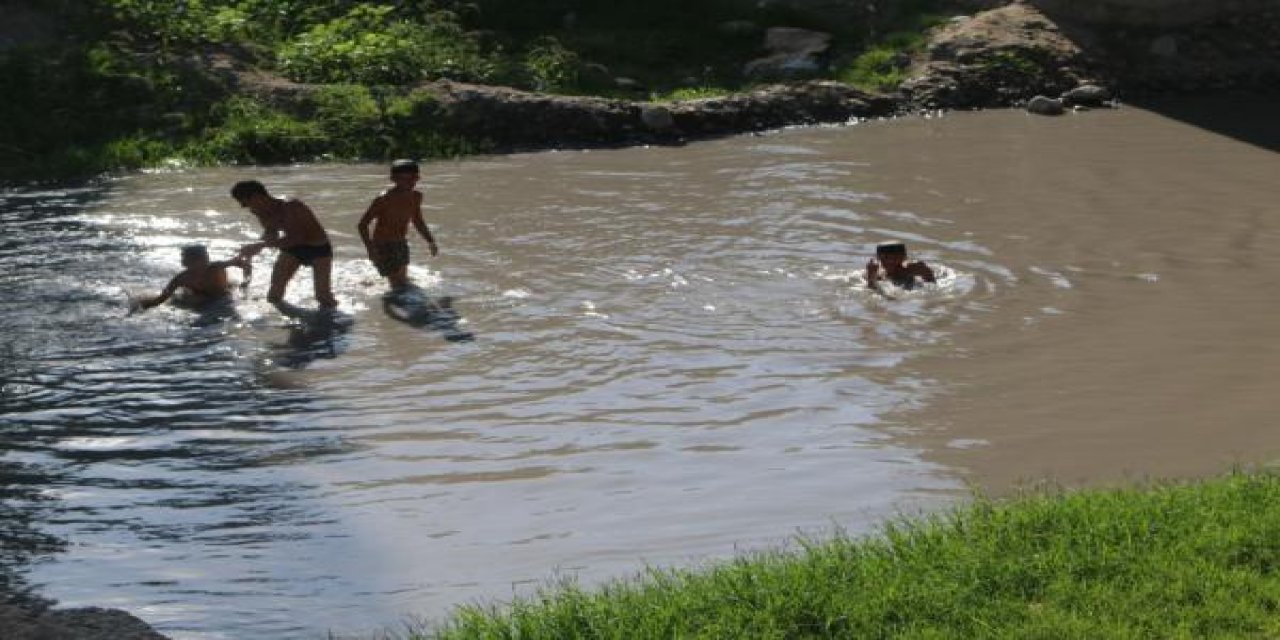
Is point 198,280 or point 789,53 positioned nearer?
point 198,280

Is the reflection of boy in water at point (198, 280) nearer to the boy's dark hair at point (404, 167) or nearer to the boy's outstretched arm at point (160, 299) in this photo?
the boy's outstretched arm at point (160, 299)

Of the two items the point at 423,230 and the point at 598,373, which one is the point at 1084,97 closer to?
the point at 423,230

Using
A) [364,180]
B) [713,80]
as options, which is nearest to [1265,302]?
[364,180]

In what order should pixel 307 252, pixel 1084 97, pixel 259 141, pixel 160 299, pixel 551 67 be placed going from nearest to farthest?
pixel 160 299 < pixel 307 252 < pixel 259 141 < pixel 1084 97 < pixel 551 67

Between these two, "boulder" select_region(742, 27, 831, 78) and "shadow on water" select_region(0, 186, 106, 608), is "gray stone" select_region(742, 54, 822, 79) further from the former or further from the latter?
"shadow on water" select_region(0, 186, 106, 608)

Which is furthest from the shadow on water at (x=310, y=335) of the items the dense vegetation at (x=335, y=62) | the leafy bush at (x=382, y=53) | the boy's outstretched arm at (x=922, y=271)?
the leafy bush at (x=382, y=53)

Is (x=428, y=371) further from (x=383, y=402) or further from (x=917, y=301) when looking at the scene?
(x=917, y=301)

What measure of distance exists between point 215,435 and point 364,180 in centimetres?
753

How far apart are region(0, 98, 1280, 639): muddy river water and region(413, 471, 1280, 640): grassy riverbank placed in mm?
766

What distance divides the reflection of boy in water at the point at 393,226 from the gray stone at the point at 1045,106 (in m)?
8.56

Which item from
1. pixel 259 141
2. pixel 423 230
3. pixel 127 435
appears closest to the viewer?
pixel 127 435

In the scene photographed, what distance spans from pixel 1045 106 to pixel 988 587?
13.6 meters

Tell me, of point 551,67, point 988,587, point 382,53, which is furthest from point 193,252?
point 551,67

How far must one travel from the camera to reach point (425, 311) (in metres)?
11.2
